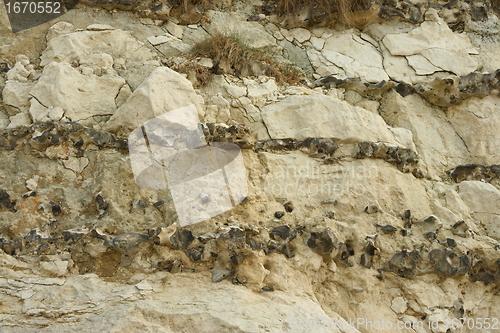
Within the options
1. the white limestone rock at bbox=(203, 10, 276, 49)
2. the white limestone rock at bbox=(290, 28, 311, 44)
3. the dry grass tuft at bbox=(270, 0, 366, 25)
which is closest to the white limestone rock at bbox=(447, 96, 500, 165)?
the dry grass tuft at bbox=(270, 0, 366, 25)

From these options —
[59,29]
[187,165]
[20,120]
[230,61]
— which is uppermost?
[59,29]

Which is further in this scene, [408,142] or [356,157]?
[408,142]

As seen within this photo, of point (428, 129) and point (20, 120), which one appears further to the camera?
point (428, 129)

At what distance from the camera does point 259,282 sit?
343cm

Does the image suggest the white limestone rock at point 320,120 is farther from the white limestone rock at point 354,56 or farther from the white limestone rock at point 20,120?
the white limestone rock at point 20,120

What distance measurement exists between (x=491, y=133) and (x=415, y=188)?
1.35 m

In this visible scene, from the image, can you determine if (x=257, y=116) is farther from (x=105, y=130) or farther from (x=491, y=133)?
(x=491, y=133)

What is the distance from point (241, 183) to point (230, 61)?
55.4 inches

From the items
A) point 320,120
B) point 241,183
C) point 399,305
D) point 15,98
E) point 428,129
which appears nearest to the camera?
point 399,305

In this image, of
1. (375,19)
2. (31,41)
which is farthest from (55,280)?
(375,19)

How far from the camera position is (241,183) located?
12.9 feet

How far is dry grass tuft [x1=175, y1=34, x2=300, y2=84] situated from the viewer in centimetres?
455

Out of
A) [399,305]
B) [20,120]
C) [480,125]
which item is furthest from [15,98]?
[480,125]

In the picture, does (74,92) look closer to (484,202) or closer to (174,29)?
(174,29)
